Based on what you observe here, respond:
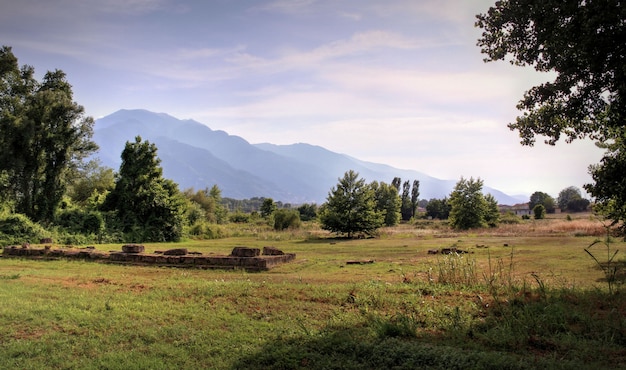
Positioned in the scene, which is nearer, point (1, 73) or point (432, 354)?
point (432, 354)

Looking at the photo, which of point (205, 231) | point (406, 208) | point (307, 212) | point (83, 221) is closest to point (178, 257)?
point (83, 221)

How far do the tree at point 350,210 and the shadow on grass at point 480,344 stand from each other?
3150cm

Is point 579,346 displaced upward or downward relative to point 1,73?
downward

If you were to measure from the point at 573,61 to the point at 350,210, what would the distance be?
97.8 ft

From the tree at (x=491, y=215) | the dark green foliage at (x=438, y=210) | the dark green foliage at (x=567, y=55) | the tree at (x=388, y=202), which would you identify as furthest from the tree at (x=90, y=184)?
the dark green foliage at (x=438, y=210)

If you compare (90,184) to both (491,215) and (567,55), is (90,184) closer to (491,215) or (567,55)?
(491,215)

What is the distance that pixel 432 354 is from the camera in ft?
15.6

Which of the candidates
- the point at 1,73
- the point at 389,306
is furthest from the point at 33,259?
the point at 1,73

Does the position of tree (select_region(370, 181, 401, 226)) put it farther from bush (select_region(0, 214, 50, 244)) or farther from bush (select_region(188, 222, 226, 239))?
bush (select_region(0, 214, 50, 244))

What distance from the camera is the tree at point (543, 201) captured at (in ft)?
367

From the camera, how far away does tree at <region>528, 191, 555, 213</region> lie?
111750mm

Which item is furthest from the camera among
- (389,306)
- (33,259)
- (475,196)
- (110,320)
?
(475,196)

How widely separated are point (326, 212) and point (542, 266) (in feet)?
85.5

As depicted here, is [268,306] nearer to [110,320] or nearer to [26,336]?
[110,320]
